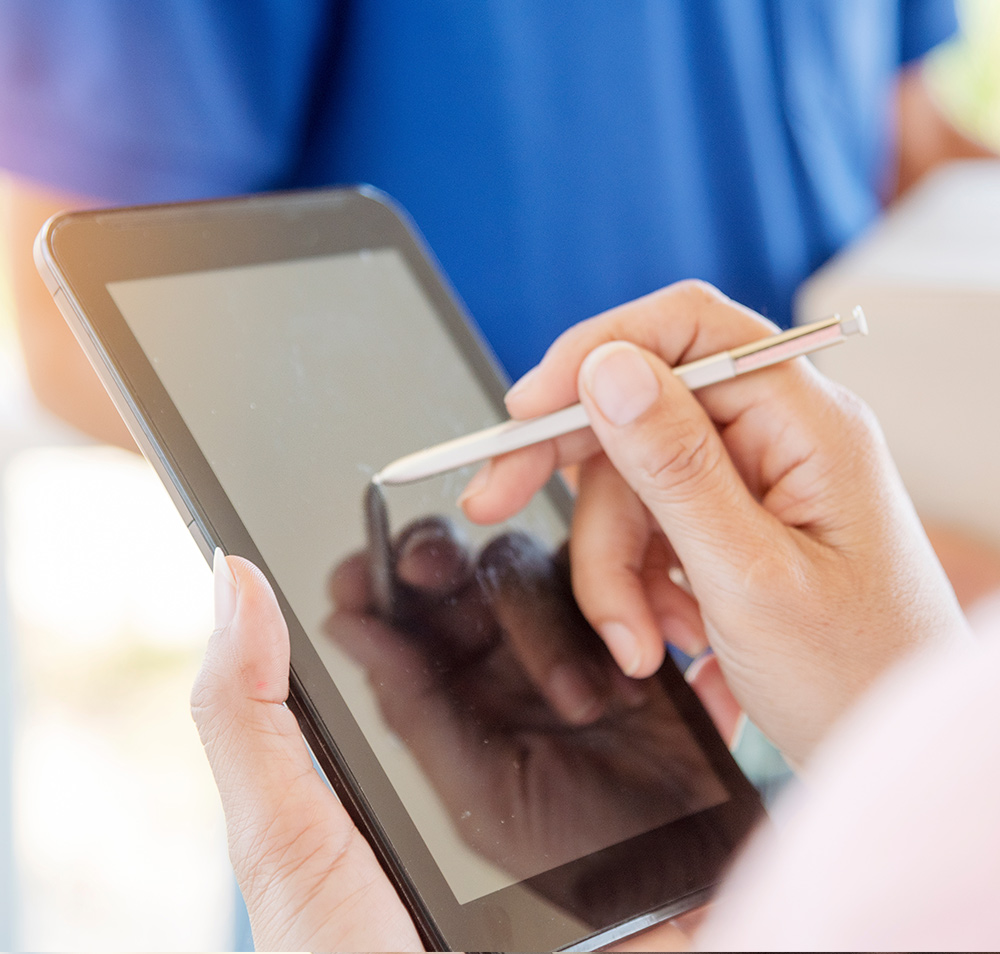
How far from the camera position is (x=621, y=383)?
34 centimetres

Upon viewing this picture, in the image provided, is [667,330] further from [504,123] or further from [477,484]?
[504,123]

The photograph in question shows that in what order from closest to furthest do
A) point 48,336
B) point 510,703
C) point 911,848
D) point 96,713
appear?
point 911,848, point 510,703, point 48,336, point 96,713

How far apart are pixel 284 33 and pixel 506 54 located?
117 mm

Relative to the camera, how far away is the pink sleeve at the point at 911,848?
198mm

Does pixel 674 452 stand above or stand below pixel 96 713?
above

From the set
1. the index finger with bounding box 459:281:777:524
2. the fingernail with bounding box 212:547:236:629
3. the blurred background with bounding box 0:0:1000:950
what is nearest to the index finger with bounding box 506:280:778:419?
the index finger with bounding box 459:281:777:524

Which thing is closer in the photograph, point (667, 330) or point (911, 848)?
point (911, 848)

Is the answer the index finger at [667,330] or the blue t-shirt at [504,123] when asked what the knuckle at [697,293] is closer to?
the index finger at [667,330]

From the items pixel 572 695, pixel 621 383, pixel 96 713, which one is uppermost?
pixel 621 383

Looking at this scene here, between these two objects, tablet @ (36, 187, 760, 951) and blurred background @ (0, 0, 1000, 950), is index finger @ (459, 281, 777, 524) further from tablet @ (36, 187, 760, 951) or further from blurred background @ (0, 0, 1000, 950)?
blurred background @ (0, 0, 1000, 950)

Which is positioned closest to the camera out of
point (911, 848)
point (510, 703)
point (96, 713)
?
point (911, 848)

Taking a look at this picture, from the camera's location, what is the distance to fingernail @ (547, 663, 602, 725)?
1.14ft

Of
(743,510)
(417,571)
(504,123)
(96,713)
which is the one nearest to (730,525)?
(743,510)

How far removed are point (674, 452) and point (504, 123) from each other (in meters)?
0.26
